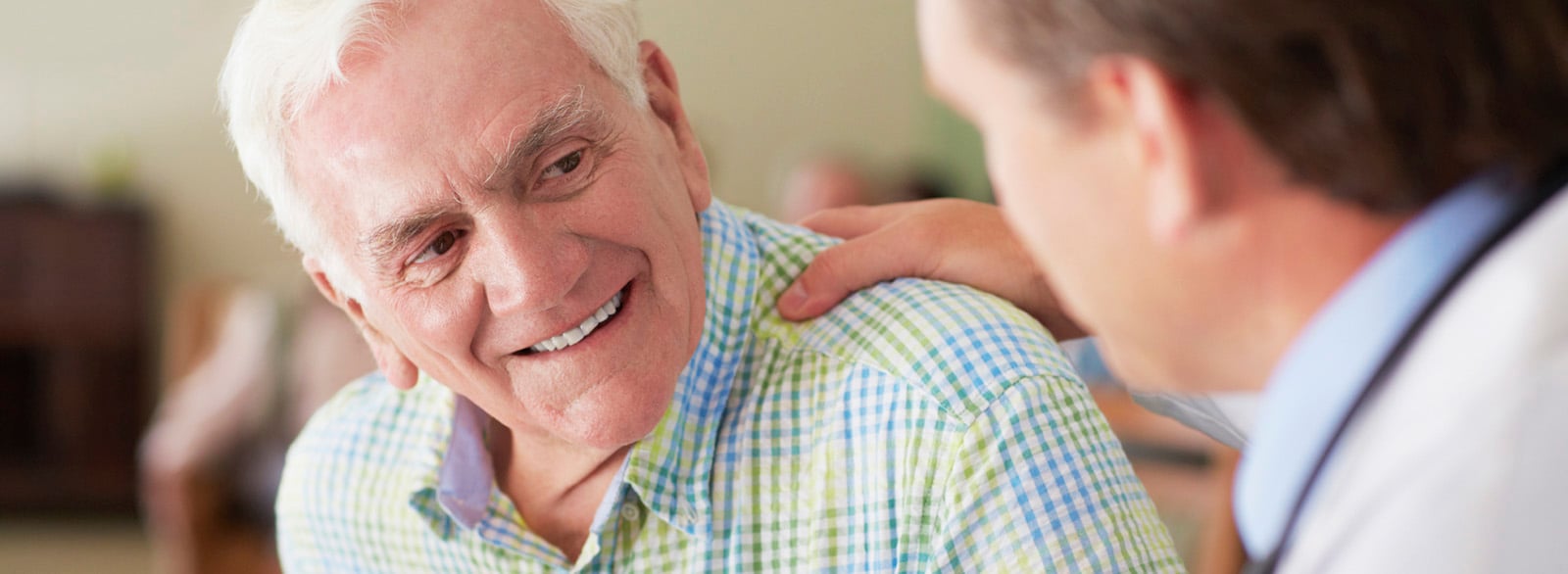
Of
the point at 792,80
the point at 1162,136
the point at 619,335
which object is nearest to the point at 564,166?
the point at 619,335

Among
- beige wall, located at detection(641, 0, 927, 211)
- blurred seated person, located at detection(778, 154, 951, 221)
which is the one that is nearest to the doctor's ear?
blurred seated person, located at detection(778, 154, 951, 221)

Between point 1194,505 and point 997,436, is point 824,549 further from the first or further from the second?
point 1194,505

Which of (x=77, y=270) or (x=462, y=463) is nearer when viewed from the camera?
(x=462, y=463)

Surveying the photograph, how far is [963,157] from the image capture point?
586cm

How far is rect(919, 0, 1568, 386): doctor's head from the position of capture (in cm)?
61

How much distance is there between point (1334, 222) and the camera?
67 centimetres

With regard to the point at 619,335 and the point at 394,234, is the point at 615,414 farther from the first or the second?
the point at 394,234

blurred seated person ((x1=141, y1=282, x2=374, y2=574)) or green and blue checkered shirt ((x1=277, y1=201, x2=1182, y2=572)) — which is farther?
blurred seated person ((x1=141, y1=282, x2=374, y2=574))

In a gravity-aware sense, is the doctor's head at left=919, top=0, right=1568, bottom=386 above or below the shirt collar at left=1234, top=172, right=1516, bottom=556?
above

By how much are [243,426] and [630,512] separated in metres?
2.72

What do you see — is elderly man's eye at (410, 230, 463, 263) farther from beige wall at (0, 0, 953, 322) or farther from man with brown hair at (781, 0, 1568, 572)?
beige wall at (0, 0, 953, 322)

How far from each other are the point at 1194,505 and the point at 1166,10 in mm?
2726

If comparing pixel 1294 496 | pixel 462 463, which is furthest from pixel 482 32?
pixel 1294 496

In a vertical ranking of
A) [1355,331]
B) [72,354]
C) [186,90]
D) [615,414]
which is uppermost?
[186,90]
